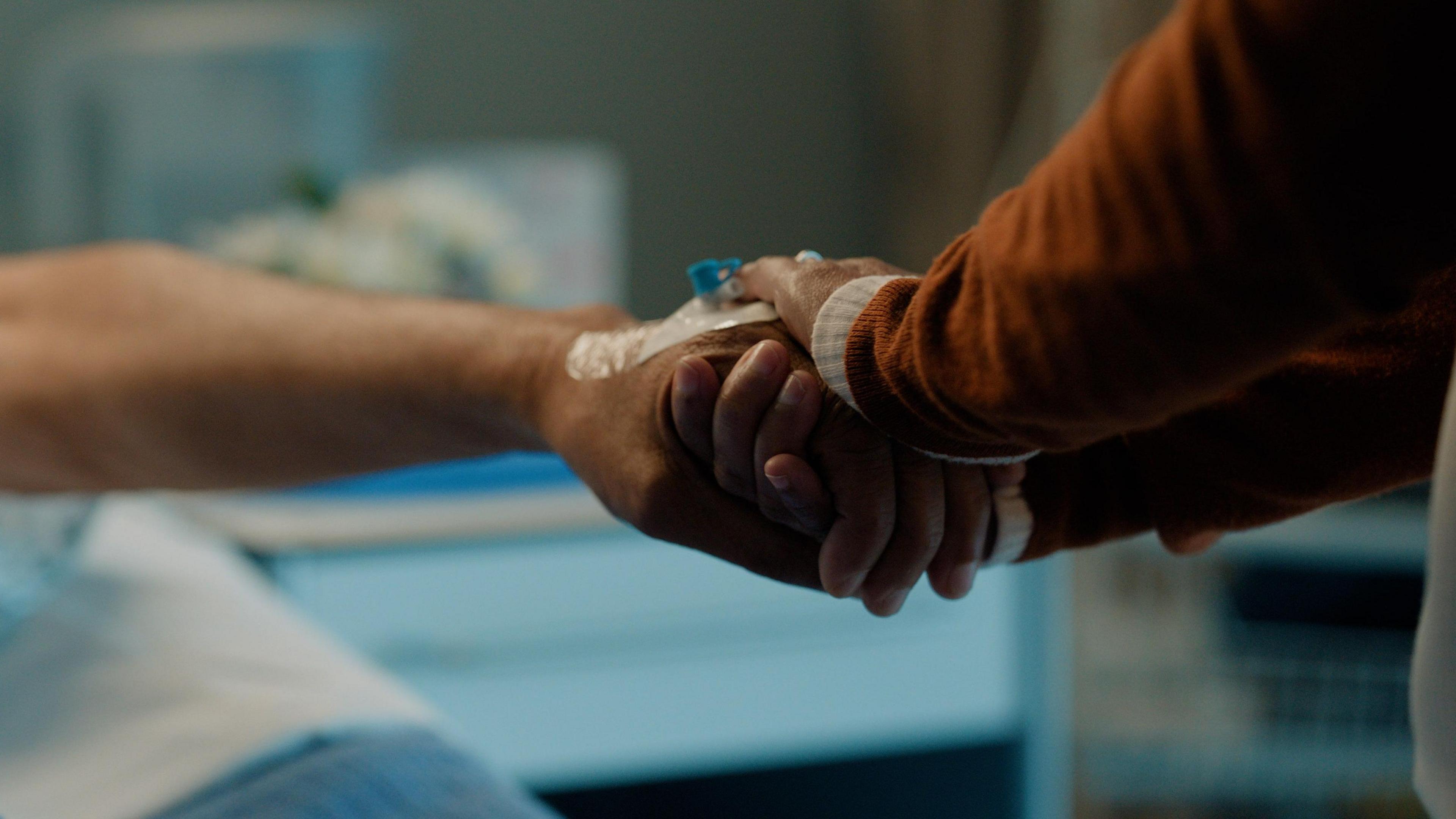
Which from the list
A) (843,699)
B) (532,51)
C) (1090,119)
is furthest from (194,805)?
(532,51)

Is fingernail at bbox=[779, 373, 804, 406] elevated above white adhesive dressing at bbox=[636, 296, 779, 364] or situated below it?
below

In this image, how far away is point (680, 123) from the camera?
1665 mm

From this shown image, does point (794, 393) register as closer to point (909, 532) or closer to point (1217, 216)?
point (909, 532)

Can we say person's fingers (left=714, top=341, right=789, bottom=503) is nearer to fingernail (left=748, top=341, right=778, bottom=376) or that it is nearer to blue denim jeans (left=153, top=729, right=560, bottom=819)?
fingernail (left=748, top=341, right=778, bottom=376)

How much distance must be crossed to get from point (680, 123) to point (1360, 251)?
141 centimetres

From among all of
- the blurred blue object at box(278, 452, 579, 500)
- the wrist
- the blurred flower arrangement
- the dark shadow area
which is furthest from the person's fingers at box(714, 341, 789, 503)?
the dark shadow area

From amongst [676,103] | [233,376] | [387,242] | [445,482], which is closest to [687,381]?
[233,376]

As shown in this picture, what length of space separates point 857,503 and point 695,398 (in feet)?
0.27

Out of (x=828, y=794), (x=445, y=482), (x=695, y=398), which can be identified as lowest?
(x=828, y=794)

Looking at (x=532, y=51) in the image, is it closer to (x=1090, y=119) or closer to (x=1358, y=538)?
(x=1358, y=538)

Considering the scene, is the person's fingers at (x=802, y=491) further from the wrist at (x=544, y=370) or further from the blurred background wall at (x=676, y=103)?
the blurred background wall at (x=676, y=103)

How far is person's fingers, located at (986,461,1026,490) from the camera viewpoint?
1.78 feet

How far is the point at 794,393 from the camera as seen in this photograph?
497 mm

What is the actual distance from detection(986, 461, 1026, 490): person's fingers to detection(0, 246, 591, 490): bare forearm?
0.23 meters
